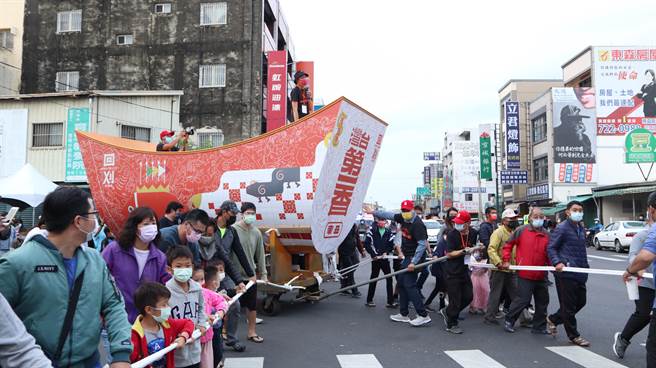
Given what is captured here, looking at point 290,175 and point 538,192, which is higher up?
point 538,192

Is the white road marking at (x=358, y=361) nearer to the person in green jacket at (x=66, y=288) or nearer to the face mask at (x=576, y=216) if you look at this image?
the face mask at (x=576, y=216)

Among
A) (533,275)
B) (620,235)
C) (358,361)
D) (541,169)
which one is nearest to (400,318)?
(533,275)

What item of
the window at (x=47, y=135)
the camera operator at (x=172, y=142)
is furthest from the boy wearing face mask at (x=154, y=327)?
the window at (x=47, y=135)

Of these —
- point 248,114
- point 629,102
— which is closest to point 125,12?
point 248,114

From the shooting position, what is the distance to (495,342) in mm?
6691

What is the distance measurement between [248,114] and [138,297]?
21534mm

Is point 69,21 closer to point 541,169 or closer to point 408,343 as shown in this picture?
point 408,343

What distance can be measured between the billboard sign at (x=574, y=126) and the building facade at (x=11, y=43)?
1328 inches

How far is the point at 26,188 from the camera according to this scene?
42.6 feet

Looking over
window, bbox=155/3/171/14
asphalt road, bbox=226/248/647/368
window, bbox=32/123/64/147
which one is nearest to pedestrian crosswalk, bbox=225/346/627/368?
asphalt road, bbox=226/248/647/368

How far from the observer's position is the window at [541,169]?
37.5 metres

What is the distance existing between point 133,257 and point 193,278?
37.5 inches

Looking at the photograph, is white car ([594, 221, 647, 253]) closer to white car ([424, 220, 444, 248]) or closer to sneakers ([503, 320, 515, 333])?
white car ([424, 220, 444, 248])

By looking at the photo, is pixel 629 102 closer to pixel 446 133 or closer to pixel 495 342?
pixel 495 342
